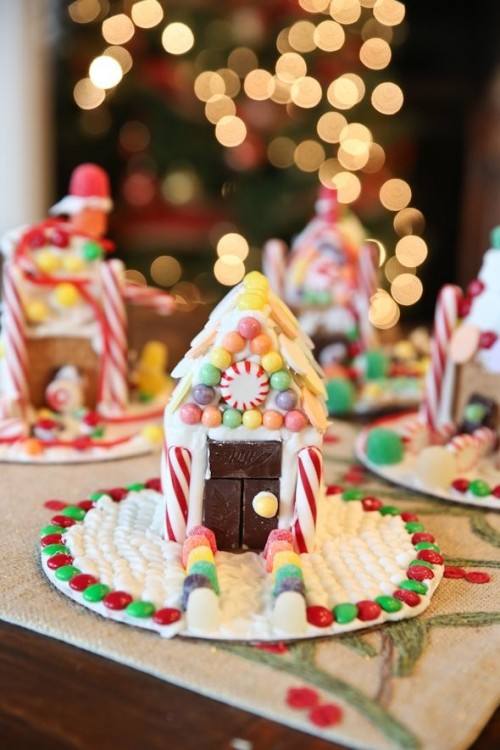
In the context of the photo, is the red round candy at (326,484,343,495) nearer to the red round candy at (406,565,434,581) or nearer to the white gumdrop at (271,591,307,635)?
the red round candy at (406,565,434,581)

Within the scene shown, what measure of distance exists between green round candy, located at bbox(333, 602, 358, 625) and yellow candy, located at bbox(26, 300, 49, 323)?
1.28m

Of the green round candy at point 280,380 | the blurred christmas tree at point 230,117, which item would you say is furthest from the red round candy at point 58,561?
the blurred christmas tree at point 230,117

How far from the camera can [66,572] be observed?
152 centimetres

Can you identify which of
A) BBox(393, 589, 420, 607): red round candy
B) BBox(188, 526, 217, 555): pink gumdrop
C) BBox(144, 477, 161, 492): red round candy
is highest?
BBox(188, 526, 217, 555): pink gumdrop

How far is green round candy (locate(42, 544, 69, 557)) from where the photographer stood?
5.26ft

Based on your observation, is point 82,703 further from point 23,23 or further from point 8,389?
point 23,23

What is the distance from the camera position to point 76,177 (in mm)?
2541

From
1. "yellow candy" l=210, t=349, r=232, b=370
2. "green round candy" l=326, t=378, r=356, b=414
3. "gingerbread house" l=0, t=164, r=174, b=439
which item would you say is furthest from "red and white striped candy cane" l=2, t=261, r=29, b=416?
"yellow candy" l=210, t=349, r=232, b=370


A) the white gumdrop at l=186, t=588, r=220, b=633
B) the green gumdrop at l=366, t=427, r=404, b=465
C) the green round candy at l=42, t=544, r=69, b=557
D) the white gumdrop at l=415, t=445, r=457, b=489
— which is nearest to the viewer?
the white gumdrop at l=186, t=588, r=220, b=633

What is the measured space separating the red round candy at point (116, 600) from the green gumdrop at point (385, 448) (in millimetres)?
897

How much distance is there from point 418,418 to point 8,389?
1.05m

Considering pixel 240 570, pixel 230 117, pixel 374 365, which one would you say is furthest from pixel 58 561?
pixel 230 117

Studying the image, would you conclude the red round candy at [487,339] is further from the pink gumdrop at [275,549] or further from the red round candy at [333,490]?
the pink gumdrop at [275,549]

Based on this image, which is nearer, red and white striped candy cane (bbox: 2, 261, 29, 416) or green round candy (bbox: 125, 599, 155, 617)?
green round candy (bbox: 125, 599, 155, 617)
